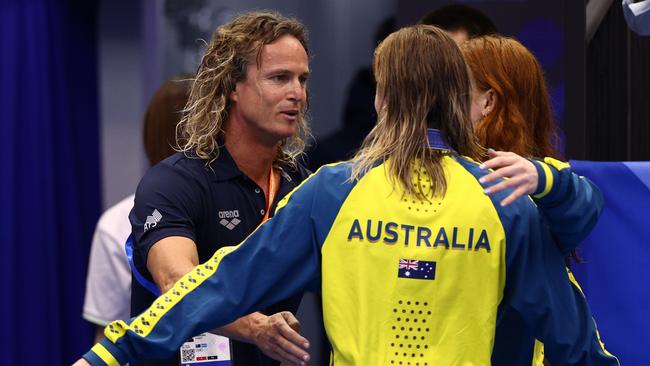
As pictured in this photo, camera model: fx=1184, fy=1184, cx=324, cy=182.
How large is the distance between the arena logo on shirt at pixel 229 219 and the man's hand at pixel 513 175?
1177 mm

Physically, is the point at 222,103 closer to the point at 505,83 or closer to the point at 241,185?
the point at 241,185

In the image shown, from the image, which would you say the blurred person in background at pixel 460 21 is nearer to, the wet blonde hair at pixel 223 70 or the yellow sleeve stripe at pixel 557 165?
the wet blonde hair at pixel 223 70

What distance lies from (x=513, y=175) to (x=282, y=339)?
2.86 feet

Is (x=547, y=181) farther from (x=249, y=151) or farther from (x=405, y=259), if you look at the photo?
(x=249, y=151)

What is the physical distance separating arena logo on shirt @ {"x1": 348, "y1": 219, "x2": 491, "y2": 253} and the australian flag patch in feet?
0.13

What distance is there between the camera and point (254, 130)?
12.3ft

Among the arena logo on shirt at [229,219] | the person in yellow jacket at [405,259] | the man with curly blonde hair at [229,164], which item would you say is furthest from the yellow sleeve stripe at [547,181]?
the arena logo on shirt at [229,219]

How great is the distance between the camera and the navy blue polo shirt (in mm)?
3494

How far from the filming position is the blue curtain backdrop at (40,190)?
6.02m

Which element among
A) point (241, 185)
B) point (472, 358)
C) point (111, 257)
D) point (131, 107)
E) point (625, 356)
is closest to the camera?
point (472, 358)

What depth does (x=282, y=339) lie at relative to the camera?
3.15 m

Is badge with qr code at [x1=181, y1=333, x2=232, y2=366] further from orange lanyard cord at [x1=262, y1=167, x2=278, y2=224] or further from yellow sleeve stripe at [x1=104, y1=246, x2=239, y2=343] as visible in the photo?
yellow sleeve stripe at [x1=104, y1=246, x2=239, y2=343]

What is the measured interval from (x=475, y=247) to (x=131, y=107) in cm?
426

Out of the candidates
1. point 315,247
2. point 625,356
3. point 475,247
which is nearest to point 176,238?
point 315,247
